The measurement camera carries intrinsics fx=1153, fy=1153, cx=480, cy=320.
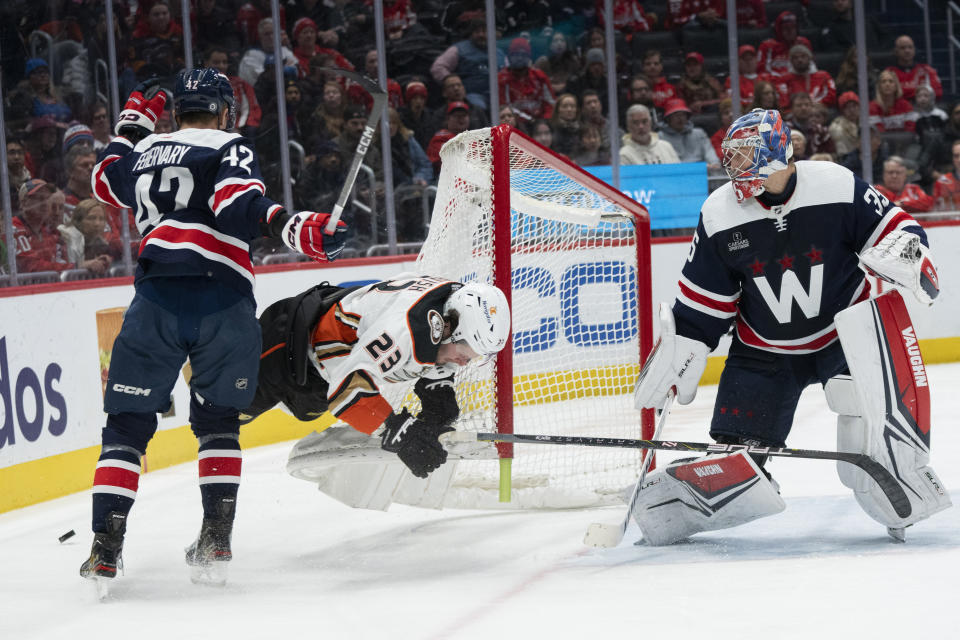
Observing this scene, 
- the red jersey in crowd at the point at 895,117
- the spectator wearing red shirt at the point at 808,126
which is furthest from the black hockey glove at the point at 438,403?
the red jersey in crowd at the point at 895,117

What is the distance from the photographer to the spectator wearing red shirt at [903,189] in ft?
19.3

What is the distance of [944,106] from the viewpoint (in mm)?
6172

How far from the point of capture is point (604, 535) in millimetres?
2678

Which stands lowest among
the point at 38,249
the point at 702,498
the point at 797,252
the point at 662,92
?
the point at 702,498

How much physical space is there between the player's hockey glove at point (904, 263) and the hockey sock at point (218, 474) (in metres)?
1.47

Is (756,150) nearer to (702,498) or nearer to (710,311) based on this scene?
(710,311)

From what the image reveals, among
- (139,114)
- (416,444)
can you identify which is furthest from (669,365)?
(139,114)

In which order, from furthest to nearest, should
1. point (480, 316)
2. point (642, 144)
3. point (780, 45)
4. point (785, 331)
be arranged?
point (780, 45) → point (642, 144) → point (785, 331) → point (480, 316)

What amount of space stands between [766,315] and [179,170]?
1.38 meters

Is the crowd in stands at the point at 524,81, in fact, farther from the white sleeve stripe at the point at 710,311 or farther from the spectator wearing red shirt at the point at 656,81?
the white sleeve stripe at the point at 710,311

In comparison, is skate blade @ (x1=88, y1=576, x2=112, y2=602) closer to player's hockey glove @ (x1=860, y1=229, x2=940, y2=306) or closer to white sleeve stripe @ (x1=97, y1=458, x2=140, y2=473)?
white sleeve stripe @ (x1=97, y1=458, x2=140, y2=473)

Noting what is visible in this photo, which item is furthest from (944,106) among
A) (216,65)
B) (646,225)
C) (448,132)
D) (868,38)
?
(216,65)

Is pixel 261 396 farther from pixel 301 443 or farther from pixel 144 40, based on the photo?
pixel 144 40

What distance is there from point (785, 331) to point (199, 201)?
4.52ft
